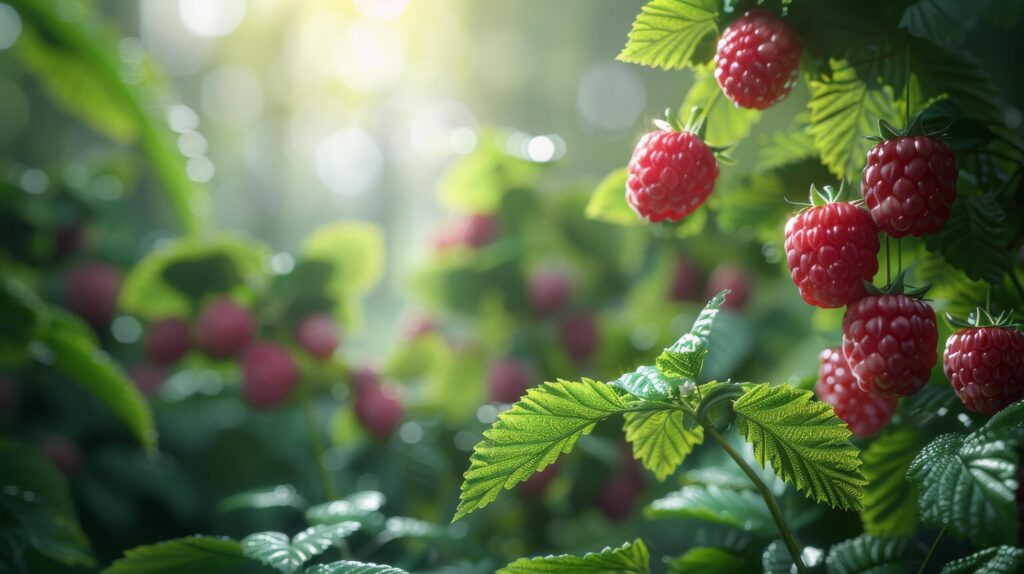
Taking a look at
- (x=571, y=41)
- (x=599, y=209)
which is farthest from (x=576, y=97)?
(x=599, y=209)

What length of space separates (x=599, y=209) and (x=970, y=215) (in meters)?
0.20

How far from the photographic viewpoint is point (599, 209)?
0.49 meters

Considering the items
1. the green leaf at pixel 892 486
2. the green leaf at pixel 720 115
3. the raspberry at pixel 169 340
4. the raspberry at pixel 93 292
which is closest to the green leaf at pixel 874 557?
the green leaf at pixel 892 486

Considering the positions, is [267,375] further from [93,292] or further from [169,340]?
[93,292]

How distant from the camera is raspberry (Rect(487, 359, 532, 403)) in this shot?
0.81 m

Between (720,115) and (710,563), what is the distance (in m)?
0.25

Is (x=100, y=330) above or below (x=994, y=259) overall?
above

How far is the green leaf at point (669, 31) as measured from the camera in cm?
40

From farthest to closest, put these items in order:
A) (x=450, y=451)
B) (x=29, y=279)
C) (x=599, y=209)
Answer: (x=29, y=279) → (x=450, y=451) → (x=599, y=209)

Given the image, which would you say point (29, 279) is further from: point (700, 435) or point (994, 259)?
point (994, 259)

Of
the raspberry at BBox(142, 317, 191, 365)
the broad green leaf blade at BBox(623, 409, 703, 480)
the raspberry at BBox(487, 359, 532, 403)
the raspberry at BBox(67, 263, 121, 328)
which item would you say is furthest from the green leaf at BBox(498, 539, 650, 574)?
the raspberry at BBox(67, 263, 121, 328)

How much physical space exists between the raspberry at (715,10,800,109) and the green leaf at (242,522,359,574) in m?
0.30

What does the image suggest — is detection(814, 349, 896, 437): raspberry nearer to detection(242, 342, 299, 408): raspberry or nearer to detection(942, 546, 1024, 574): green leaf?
detection(942, 546, 1024, 574): green leaf

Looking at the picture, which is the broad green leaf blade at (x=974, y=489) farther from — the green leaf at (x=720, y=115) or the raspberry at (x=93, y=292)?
the raspberry at (x=93, y=292)
